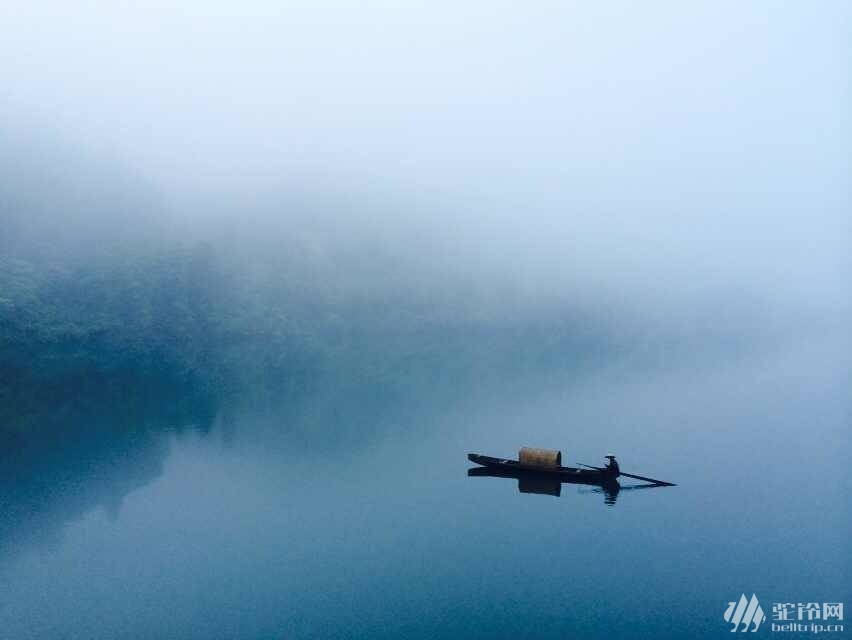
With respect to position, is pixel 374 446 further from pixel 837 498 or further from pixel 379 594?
pixel 837 498

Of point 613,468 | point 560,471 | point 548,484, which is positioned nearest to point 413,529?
point 548,484

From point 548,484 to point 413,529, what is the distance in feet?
47.1

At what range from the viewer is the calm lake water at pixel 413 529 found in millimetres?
28812

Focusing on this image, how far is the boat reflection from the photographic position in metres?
46.1

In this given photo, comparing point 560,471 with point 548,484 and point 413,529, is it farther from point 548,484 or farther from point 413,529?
point 413,529

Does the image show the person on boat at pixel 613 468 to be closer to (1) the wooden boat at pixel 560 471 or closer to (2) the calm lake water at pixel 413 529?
(1) the wooden boat at pixel 560 471

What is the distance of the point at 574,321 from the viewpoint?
192000 mm

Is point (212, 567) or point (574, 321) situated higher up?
point (574, 321)

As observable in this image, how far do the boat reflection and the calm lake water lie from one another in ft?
2.69

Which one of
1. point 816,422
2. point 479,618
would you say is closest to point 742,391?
point 816,422

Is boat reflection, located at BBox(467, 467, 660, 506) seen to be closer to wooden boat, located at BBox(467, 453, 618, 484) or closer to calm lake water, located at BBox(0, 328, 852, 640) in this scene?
wooden boat, located at BBox(467, 453, 618, 484)

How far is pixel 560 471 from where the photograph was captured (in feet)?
159

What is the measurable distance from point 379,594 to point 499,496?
17736 millimetres

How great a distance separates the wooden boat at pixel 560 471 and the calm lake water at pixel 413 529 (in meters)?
1.11
